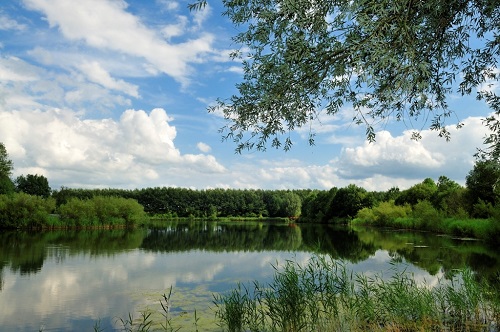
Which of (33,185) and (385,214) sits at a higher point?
(33,185)

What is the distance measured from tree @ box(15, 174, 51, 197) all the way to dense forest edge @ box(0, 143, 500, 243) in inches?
7.9

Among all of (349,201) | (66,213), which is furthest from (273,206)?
(66,213)

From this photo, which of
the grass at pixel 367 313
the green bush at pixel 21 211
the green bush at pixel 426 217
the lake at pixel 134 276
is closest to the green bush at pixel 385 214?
the green bush at pixel 426 217

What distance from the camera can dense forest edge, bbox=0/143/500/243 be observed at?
121 feet

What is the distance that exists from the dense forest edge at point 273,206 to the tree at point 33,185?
0.65ft

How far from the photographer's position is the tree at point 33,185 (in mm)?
87062

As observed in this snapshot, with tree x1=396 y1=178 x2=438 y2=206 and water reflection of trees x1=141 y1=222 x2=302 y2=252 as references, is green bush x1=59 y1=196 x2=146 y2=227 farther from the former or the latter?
tree x1=396 y1=178 x2=438 y2=206

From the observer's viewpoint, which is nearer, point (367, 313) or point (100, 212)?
point (367, 313)

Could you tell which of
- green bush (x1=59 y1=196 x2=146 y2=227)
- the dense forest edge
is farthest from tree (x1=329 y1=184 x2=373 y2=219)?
green bush (x1=59 y1=196 x2=146 y2=227)

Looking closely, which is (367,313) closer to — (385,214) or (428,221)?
(428,221)

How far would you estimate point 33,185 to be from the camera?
287ft

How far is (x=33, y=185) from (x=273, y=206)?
70.7m

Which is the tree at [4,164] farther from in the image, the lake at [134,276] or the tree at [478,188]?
the tree at [478,188]

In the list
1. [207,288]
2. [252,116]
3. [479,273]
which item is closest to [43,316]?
[207,288]
